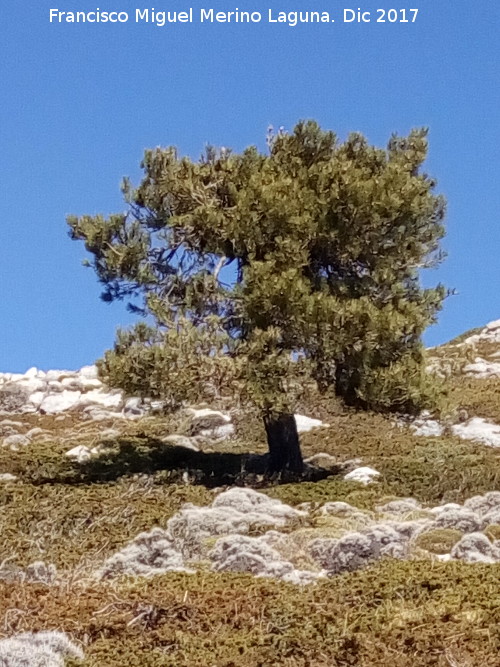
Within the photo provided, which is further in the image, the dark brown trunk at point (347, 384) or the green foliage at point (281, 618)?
the dark brown trunk at point (347, 384)

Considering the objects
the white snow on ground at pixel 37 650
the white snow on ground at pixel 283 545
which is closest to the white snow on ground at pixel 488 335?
the white snow on ground at pixel 283 545

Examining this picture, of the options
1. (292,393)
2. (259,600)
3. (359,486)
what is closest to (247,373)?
(292,393)

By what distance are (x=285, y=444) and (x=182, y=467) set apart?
2178 millimetres

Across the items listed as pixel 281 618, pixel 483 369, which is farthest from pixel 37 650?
pixel 483 369

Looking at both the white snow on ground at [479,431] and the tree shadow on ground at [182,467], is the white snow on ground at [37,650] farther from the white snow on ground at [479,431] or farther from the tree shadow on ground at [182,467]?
the white snow on ground at [479,431]

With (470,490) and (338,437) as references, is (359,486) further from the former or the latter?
(338,437)

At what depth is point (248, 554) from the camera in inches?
394

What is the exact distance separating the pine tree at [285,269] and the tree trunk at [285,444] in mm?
26

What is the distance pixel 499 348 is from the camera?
152 feet

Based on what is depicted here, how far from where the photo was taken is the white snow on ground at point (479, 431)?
81.5ft

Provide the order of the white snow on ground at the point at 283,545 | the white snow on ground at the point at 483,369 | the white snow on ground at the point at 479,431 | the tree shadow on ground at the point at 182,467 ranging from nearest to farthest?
the white snow on ground at the point at 283,545 → the tree shadow on ground at the point at 182,467 → the white snow on ground at the point at 479,431 → the white snow on ground at the point at 483,369

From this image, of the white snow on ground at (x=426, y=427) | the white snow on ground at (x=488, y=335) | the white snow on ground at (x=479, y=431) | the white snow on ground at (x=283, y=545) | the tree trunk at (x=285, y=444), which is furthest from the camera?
the white snow on ground at (x=488, y=335)

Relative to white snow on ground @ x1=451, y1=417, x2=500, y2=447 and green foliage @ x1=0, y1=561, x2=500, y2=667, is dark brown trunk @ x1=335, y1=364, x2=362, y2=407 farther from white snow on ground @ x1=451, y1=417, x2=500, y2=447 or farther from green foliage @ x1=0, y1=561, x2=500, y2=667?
green foliage @ x1=0, y1=561, x2=500, y2=667

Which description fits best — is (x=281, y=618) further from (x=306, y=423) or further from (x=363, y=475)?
(x=306, y=423)
